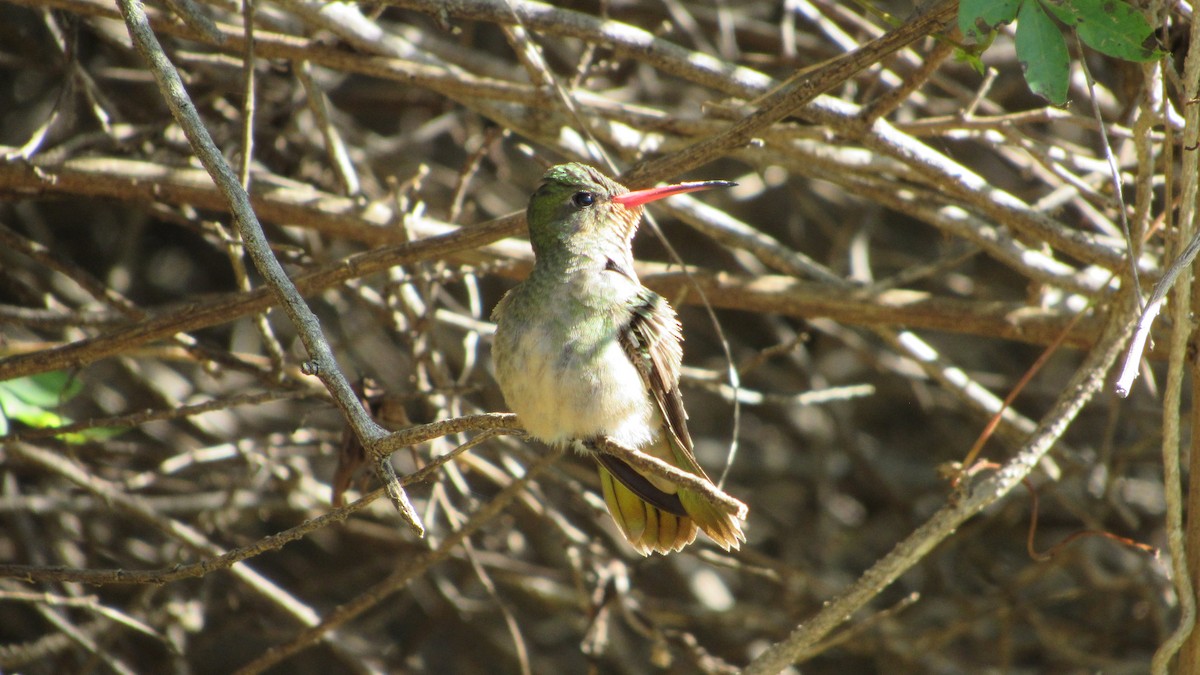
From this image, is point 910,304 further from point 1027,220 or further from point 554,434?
point 554,434

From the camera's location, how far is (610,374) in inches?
110

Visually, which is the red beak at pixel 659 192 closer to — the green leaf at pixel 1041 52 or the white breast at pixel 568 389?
the white breast at pixel 568 389

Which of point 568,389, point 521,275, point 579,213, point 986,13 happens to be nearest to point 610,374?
point 568,389

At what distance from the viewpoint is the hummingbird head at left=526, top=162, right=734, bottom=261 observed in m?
3.16

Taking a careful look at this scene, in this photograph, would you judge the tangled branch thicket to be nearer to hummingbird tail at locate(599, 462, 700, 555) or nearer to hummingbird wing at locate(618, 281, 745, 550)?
hummingbird wing at locate(618, 281, 745, 550)

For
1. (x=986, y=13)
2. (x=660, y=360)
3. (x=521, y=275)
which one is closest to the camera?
(x=986, y=13)

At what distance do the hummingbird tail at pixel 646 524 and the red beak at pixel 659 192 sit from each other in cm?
73

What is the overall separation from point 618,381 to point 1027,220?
1.27 m

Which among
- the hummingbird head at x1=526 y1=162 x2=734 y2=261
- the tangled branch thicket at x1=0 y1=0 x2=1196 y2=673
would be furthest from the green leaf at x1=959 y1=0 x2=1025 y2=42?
the hummingbird head at x1=526 y1=162 x2=734 y2=261

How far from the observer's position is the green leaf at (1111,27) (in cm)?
220

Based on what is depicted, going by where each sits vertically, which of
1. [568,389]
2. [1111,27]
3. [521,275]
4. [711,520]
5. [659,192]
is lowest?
[711,520]

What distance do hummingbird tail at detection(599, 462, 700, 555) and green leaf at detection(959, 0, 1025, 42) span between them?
1.39 meters

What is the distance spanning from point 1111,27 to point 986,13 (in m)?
0.30

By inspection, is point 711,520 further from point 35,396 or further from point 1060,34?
point 35,396
